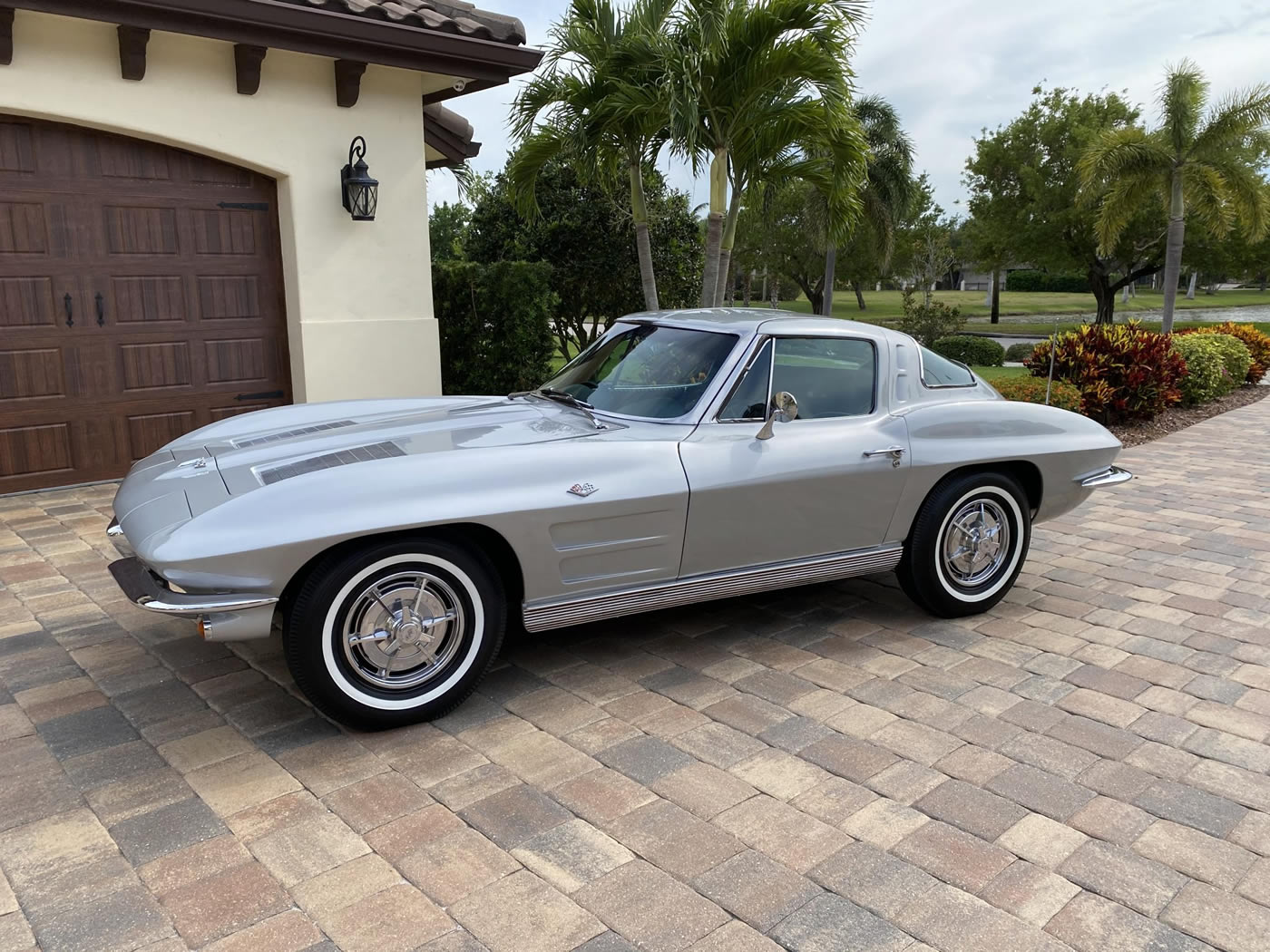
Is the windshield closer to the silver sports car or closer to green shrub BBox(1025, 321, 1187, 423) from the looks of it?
the silver sports car

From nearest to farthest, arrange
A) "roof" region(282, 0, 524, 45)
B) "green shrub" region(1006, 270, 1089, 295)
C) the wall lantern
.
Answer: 1. "roof" region(282, 0, 524, 45)
2. the wall lantern
3. "green shrub" region(1006, 270, 1089, 295)

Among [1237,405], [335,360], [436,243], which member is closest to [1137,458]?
[1237,405]

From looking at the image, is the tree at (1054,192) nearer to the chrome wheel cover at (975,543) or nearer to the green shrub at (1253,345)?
the green shrub at (1253,345)

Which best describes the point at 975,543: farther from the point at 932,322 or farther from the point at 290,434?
the point at 932,322

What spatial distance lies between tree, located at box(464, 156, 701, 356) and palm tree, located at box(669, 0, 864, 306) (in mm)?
4672

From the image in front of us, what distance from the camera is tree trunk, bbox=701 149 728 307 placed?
10.5m

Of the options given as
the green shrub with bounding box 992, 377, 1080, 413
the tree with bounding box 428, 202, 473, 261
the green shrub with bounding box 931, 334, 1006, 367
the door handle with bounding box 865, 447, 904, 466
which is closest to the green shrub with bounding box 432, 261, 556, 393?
the green shrub with bounding box 992, 377, 1080, 413

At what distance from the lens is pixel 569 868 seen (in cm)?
268

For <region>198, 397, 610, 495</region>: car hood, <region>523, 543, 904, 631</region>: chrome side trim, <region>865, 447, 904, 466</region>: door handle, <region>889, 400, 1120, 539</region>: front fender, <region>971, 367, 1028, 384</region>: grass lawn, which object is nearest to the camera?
<region>198, 397, 610, 495</region>: car hood

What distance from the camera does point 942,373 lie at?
481cm

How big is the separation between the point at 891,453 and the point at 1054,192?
34489mm

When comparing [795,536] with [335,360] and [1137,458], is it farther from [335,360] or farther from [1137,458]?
[1137,458]

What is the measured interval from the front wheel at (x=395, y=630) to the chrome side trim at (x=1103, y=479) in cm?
311

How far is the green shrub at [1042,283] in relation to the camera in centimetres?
7512
